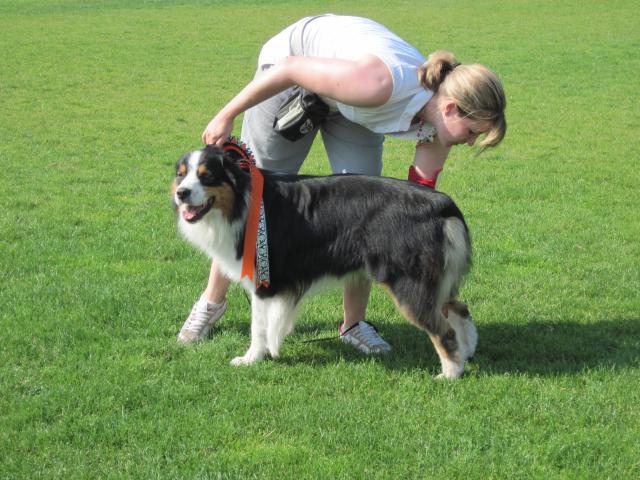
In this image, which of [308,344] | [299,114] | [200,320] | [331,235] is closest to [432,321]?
[331,235]

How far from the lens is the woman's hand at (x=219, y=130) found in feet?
15.0

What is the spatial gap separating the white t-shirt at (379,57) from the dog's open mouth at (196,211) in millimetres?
995

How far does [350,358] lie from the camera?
207 inches

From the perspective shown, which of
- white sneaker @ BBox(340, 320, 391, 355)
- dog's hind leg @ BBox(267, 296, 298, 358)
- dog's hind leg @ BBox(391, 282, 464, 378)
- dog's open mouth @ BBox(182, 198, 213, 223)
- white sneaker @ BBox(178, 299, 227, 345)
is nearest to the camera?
dog's open mouth @ BBox(182, 198, 213, 223)

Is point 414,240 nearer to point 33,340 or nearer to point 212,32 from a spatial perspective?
point 33,340

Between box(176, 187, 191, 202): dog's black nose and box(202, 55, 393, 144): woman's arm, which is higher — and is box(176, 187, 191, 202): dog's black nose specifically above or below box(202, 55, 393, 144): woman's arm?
below

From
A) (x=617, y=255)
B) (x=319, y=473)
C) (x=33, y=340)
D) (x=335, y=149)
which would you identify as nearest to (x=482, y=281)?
(x=617, y=255)

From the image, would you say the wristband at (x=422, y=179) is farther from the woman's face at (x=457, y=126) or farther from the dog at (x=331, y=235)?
the woman's face at (x=457, y=126)

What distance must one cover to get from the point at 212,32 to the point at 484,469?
24769 millimetres

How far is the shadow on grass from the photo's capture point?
5.12 m

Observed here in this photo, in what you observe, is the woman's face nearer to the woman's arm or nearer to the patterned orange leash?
the woman's arm

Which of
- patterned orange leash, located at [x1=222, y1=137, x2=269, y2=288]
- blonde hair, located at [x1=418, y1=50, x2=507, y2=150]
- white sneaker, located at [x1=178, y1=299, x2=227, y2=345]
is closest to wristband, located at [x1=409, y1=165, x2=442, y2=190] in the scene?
blonde hair, located at [x1=418, y1=50, x2=507, y2=150]

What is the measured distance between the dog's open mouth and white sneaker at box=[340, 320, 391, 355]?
1.48 m

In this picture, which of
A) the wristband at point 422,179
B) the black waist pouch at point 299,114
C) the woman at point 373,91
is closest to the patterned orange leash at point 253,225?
the woman at point 373,91
